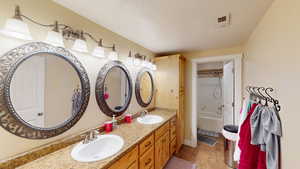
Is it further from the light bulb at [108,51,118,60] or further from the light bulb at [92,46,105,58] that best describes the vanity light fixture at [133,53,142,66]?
the light bulb at [92,46,105,58]

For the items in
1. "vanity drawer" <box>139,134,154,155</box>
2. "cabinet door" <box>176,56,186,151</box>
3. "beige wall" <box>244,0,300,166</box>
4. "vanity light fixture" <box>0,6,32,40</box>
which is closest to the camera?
"beige wall" <box>244,0,300,166</box>

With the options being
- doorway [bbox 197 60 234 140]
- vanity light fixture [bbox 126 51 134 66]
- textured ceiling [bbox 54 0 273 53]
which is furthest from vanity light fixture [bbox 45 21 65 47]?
doorway [bbox 197 60 234 140]

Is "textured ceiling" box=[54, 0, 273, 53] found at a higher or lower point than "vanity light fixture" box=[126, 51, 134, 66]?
higher

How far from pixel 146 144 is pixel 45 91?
1.20m

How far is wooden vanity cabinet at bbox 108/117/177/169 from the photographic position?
1.11m

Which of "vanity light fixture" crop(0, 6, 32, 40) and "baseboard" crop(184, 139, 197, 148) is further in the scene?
"baseboard" crop(184, 139, 197, 148)

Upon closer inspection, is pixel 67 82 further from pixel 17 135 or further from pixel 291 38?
pixel 291 38

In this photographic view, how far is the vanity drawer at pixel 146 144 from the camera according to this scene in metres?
1.31

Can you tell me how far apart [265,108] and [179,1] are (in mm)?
1179

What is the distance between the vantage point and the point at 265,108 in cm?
91

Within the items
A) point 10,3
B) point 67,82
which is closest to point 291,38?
point 67,82

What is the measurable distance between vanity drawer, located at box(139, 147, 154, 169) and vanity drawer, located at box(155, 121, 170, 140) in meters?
0.20

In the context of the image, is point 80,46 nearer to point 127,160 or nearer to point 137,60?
point 137,60

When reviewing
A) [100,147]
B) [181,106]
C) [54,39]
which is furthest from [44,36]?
[181,106]
